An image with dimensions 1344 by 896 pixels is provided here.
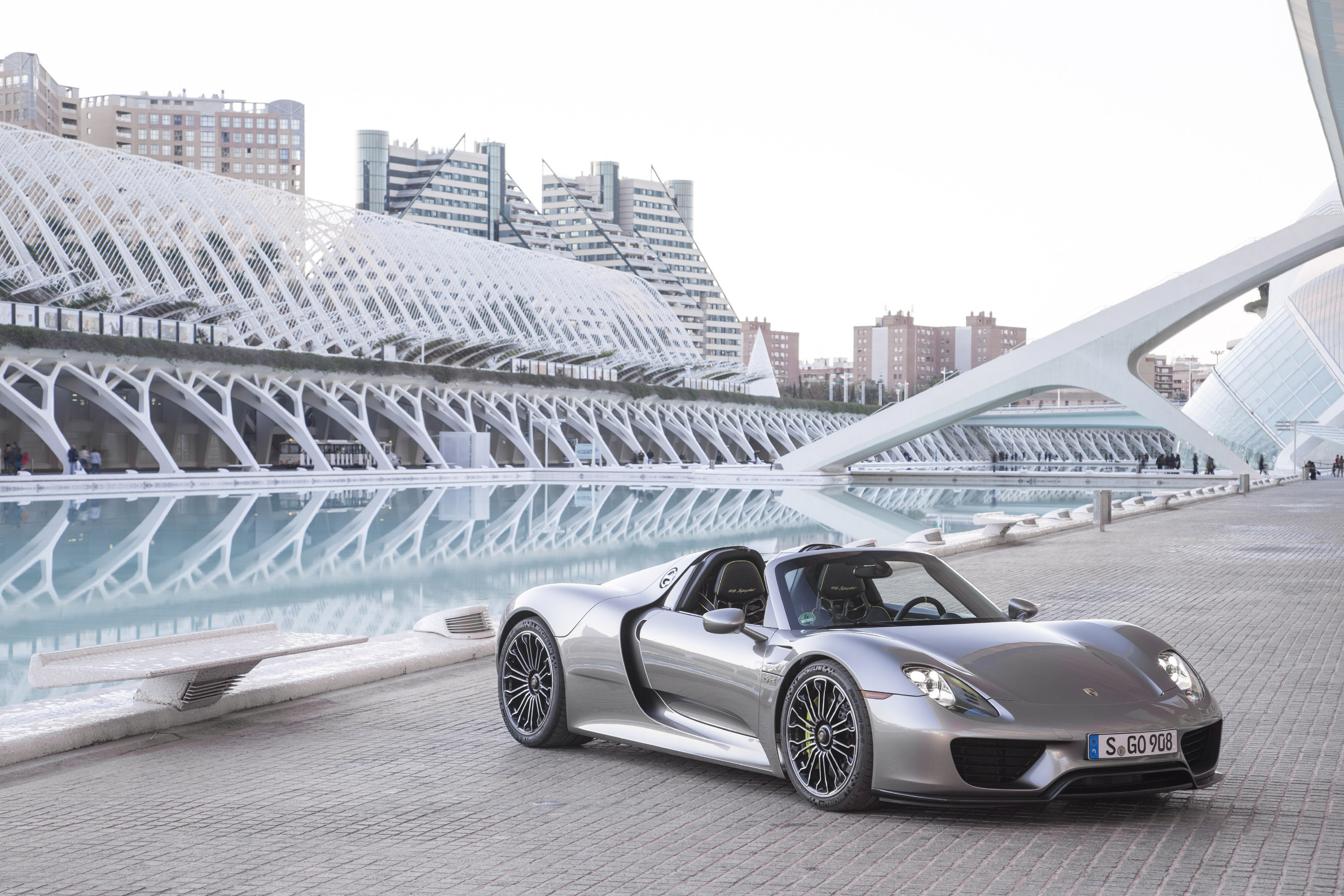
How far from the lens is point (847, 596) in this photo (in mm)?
5738

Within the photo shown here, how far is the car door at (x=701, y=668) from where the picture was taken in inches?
218

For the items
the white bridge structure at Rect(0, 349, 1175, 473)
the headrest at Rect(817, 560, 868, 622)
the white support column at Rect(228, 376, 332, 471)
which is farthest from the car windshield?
the white support column at Rect(228, 376, 332, 471)

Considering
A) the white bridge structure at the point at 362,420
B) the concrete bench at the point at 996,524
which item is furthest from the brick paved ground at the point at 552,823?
the white bridge structure at the point at 362,420

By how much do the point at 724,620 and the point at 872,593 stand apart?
75cm

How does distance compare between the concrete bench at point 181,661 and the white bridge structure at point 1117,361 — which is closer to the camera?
the concrete bench at point 181,661

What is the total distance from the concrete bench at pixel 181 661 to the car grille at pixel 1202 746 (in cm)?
441

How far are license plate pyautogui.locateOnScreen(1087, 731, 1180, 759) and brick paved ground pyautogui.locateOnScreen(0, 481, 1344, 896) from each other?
29cm

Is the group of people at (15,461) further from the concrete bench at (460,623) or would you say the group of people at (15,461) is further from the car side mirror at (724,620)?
the car side mirror at (724,620)

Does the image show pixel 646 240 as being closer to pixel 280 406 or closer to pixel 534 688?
pixel 280 406

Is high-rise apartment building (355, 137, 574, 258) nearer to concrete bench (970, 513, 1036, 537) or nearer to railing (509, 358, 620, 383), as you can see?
railing (509, 358, 620, 383)

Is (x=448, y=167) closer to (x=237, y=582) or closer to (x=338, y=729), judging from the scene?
(x=237, y=582)

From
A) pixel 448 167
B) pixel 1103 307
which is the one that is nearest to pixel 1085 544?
pixel 1103 307

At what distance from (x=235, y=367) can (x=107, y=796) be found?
51697 millimetres

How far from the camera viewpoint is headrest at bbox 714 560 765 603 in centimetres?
614
